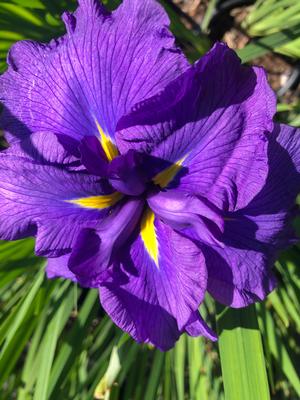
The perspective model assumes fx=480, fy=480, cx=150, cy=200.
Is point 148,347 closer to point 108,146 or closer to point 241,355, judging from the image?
point 241,355

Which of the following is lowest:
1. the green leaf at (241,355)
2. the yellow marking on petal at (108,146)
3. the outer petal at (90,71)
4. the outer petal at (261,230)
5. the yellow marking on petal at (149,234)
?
the green leaf at (241,355)

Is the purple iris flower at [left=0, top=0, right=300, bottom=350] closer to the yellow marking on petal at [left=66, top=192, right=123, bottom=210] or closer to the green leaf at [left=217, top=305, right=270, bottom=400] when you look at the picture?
the yellow marking on petal at [left=66, top=192, right=123, bottom=210]

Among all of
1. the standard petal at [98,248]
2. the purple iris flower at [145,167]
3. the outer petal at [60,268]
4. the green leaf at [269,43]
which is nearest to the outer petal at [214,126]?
the purple iris flower at [145,167]

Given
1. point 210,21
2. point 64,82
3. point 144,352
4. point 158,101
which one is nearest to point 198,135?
point 158,101

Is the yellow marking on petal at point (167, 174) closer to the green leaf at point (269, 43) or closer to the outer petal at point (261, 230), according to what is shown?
the outer petal at point (261, 230)

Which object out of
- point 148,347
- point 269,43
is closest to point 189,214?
point 269,43

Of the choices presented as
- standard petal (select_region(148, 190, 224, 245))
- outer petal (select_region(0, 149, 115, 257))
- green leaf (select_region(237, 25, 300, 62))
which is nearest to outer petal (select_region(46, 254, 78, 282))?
outer petal (select_region(0, 149, 115, 257))
